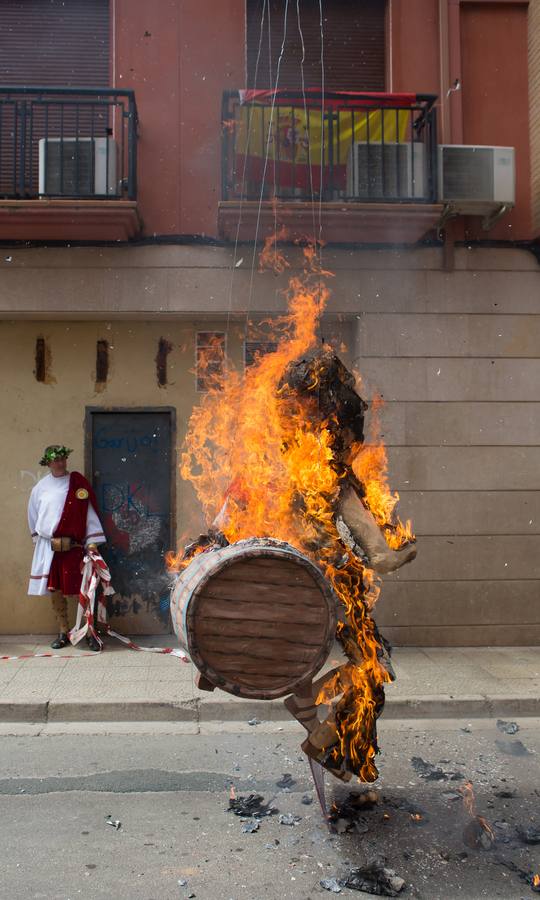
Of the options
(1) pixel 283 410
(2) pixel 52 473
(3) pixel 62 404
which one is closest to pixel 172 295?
(3) pixel 62 404

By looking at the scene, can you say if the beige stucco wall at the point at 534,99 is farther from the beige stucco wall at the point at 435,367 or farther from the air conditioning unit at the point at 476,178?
the beige stucco wall at the point at 435,367

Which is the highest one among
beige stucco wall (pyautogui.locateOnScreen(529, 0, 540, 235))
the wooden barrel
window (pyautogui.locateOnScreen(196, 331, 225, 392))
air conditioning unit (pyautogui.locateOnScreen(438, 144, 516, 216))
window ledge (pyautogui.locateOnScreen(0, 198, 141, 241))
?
beige stucco wall (pyautogui.locateOnScreen(529, 0, 540, 235))

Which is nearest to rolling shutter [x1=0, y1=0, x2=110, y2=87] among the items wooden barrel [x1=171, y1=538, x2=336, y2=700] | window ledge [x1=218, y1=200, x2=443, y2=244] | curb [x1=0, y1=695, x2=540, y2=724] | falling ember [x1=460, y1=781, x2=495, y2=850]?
window ledge [x1=218, y1=200, x2=443, y2=244]

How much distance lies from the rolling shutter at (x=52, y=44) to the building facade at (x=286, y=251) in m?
0.02

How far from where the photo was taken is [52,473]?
7898 mm

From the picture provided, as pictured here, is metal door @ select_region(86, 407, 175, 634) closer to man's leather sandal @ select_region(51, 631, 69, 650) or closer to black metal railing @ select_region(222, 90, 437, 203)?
man's leather sandal @ select_region(51, 631, 69, 650)

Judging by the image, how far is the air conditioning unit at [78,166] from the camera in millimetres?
7711

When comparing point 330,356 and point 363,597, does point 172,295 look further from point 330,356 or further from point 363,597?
point 363,597

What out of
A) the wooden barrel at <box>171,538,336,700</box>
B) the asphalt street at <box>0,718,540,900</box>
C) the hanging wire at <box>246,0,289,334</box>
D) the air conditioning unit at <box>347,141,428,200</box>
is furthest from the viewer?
the air conditioning unit at <box>347,141,428,200</box>

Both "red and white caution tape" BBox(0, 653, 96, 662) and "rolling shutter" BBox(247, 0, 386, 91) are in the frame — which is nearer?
"red and white caution tape" BBox(0, 653, 96, 662)

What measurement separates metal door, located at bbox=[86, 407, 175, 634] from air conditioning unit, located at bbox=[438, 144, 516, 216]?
12.3 ft

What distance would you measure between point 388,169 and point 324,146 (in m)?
0.73

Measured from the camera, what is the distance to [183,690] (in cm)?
638

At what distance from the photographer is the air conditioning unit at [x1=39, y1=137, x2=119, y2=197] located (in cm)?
771
